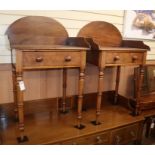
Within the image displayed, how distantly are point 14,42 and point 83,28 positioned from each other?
2.18 ft

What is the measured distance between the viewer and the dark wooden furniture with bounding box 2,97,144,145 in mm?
1364

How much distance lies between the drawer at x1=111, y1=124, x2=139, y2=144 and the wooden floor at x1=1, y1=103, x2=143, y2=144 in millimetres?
53

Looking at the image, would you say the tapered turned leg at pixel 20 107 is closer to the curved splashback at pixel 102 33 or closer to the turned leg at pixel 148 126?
the curved splashback at pixel 102 33

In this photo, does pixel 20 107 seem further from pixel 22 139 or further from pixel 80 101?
pixel 80 101

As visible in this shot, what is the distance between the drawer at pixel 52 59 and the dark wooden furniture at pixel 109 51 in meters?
0.21

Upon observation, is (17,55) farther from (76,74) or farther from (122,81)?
(122,81)

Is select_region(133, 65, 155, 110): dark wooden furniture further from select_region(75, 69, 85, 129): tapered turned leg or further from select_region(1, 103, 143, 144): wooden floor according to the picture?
select_region(75, 69, 85, 129): tapered turned leg

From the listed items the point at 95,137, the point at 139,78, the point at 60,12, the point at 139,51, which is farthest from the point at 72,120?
the point at 60,12

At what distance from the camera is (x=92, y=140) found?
1.50m

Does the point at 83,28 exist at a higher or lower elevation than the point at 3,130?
higher

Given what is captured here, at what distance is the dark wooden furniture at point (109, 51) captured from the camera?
1.49 m

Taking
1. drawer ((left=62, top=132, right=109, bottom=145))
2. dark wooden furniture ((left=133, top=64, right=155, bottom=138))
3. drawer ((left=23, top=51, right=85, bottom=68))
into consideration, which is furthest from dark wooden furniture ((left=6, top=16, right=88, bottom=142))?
dark wooden furniture ((left=133, top=64, right=155, bottom=138))

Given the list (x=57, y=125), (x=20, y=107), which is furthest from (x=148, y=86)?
(x=20, y=107)

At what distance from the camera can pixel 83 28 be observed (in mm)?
1834
